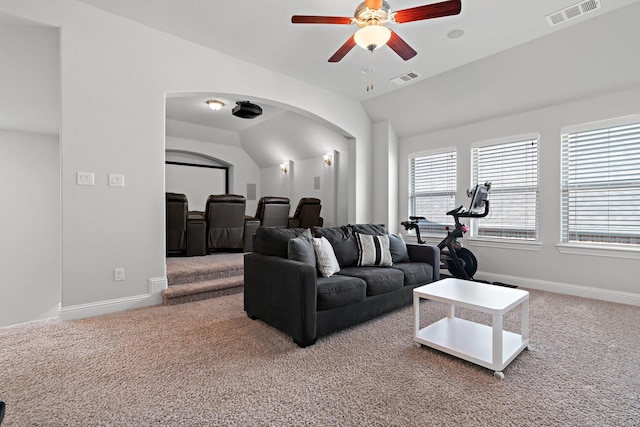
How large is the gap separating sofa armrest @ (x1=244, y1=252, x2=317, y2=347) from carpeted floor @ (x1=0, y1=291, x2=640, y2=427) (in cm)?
13

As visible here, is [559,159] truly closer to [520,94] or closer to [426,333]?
[520,94]

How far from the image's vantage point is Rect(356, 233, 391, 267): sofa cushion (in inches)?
133

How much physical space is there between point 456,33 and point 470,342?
3.25 metres

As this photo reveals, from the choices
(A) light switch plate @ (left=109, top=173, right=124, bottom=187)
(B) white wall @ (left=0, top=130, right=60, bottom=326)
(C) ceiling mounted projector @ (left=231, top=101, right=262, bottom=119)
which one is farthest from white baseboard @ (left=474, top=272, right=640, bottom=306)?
(B) white wall @ (left=0, top=130, right=60, bottom=326)

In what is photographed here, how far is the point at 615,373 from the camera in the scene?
78.2 inches

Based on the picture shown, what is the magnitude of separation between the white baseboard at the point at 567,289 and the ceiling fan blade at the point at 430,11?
3729 millimetres

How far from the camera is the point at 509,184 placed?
4.51 meters

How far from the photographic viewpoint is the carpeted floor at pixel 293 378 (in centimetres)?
158

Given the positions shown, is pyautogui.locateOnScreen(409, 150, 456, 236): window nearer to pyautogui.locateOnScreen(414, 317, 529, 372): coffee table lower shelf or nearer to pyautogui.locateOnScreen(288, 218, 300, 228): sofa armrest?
pyautogui.locateOnScreen(288, 218, 300, 228): sofa armrest

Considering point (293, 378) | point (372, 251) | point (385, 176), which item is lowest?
point (293, 378)

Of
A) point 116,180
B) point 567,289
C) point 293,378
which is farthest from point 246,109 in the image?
point 567,289

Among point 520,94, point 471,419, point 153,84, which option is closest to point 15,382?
point 471,419

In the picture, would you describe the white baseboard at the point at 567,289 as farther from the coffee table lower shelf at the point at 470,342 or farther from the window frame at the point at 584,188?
the coffee table lower shelf at the point at 470,342

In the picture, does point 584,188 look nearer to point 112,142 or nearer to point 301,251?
point 301,251
